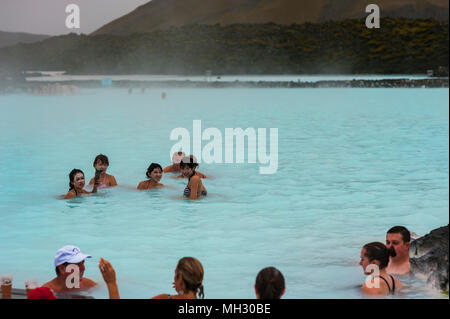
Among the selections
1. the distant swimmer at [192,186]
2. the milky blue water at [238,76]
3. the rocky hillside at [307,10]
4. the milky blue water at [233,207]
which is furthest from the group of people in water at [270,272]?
the rocky hillside at [307,10]

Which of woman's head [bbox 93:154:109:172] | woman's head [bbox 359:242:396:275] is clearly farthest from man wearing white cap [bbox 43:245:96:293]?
woman's head [bbox 93:154:109:172]

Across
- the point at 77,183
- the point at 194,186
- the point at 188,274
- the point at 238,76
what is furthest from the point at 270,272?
the point at 238,76

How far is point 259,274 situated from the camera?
139 inches

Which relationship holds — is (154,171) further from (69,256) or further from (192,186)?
(69,256)

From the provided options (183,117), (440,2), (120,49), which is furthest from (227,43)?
(440,2)

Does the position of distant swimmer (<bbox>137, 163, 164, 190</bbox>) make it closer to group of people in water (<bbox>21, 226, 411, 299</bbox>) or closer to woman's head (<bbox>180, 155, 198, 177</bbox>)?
woman's head (<bbox>180, 155, 198, 177</bbox>)

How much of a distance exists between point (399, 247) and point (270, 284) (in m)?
2.45

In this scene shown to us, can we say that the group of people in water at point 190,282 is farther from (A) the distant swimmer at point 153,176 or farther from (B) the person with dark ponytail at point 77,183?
(A) the distant swimmer at point 153,176

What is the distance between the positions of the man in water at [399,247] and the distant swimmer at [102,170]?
16.2 ft

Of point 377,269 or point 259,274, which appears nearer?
point 259,274

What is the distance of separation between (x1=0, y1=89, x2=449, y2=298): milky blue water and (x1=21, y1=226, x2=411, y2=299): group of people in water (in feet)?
0.87

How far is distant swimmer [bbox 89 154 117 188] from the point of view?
30.6 ft

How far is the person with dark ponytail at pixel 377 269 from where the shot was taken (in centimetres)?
473

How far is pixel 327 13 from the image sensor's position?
438 ft
